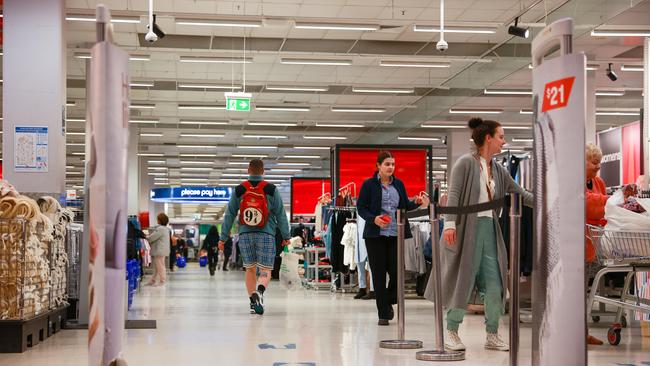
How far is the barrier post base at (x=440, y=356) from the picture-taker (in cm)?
534

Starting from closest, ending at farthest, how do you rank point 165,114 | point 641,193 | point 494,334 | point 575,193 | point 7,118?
point 575,193, point 494,334, point 641,193, point 7,118, point 165,114

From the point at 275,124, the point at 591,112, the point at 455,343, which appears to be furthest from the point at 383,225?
the point at 275,124

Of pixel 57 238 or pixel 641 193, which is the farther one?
pixel 641 193

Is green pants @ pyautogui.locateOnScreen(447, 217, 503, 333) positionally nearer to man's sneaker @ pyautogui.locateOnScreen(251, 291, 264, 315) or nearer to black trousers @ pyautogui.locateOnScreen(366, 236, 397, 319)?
black trousers @ pyautogui.locateOnScreen(366, 236, 397, 319)

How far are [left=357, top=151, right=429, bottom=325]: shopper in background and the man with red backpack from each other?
1363 millimetres

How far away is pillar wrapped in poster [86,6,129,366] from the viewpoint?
2.84 m

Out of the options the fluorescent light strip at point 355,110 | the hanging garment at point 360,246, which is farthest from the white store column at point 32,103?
the fluorescent light strip at point 355,110

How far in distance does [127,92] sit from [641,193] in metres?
6.51

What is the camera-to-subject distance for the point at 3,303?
234 inches

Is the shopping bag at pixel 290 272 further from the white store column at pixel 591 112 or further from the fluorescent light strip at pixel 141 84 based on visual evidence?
the fluorescent light strip at pixel 141 84

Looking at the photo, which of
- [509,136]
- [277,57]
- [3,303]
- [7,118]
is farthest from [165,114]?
[3,303]

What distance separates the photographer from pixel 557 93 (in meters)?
2.97

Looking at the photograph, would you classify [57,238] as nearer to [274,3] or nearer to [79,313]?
[79,313]

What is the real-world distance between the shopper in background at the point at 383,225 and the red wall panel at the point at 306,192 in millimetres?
15728
